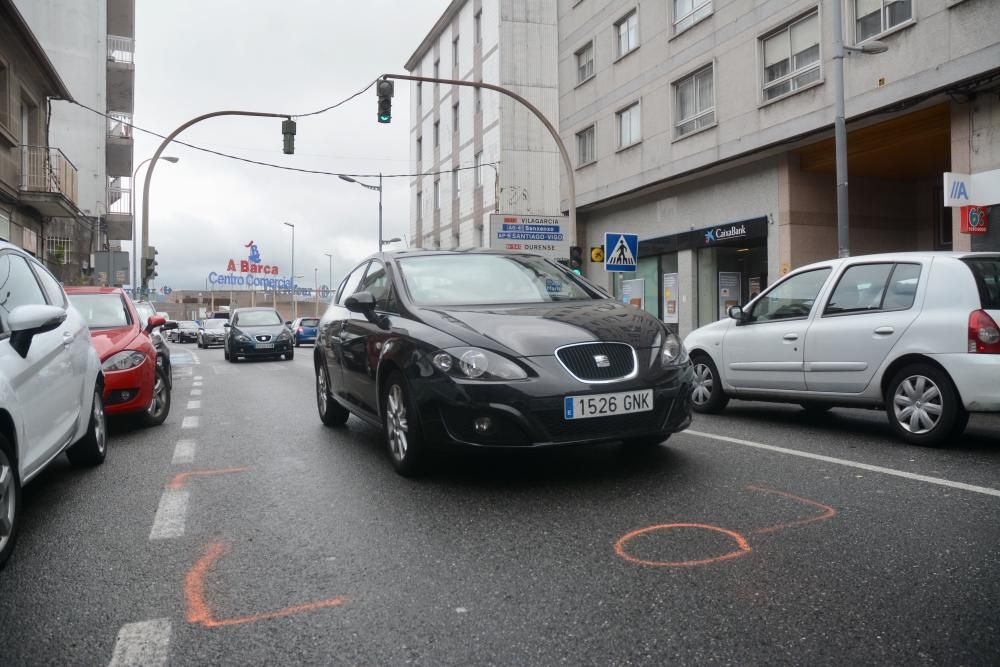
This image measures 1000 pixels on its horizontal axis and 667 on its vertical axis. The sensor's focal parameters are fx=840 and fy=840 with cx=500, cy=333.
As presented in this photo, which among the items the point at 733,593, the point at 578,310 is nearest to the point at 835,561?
the point at 733,593

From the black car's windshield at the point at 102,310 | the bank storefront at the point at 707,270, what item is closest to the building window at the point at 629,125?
the bank storefront at the point at 707,270

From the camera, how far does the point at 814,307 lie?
7.23 meters

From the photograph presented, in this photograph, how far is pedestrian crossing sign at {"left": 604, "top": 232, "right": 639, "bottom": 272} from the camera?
1630cm

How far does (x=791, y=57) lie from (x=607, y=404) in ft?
47.4

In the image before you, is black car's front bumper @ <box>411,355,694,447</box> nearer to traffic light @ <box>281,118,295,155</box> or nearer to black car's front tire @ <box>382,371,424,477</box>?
black car's front tire @ <box>382,371,424,477</box>

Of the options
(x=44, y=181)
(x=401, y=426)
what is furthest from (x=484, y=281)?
(x=44, y=181)

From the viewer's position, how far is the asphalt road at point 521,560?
261cm

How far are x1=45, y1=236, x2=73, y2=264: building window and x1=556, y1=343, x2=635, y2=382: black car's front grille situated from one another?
22837mm

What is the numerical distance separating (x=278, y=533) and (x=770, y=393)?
5049mm

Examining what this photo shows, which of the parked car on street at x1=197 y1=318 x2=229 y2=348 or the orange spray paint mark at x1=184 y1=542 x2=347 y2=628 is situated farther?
the parked car on street at x1=197 y1=318 x2=229 y2=348

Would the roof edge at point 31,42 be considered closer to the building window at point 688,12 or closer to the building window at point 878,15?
the building window at point 688,12

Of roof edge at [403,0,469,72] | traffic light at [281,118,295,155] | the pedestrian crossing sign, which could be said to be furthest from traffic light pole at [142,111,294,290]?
roof edge at [403,0,469,72]

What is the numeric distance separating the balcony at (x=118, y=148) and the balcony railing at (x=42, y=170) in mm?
16498

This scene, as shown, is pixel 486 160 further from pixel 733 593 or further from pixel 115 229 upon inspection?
pixel 733 593
